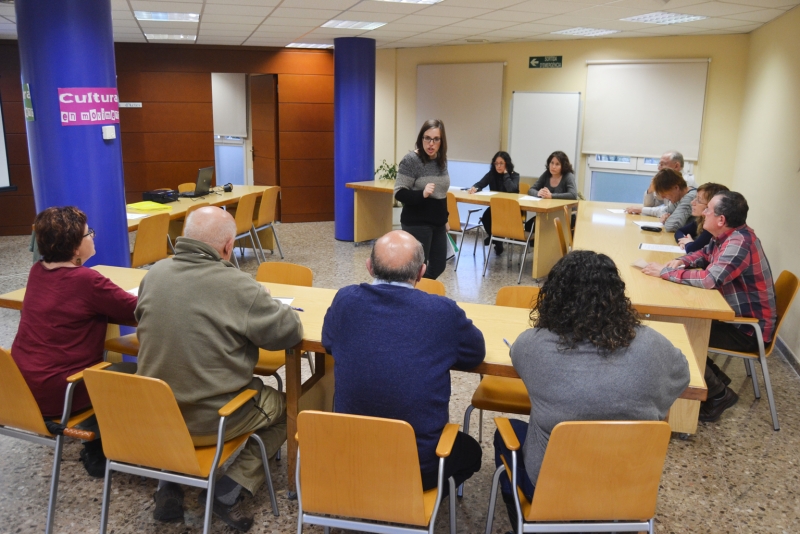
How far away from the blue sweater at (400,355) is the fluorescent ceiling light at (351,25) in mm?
5356

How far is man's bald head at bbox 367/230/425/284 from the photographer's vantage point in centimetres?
222

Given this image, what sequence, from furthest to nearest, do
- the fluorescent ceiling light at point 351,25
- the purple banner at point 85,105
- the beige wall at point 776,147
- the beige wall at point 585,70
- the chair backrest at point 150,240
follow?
1. the beige wall at point 585,70
2. the fluorescent ceiling light at point 351,25
3. the chair backrest at point 150,240
4. the beige wall at point 776,147
5. the purple banner at point 85,105

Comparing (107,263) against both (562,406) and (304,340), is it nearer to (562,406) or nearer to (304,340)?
(304,340)

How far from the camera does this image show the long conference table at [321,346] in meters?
2.45

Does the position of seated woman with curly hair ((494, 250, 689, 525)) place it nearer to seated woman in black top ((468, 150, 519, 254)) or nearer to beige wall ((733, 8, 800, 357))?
beige wall ((733, 8, 800, 357))

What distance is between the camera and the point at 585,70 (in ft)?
27.6

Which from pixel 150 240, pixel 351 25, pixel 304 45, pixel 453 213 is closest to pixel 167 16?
pixel 351 25

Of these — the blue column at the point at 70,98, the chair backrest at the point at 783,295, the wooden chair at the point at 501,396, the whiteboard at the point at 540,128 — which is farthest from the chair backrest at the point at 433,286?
the whiteboard at the point at 540,128

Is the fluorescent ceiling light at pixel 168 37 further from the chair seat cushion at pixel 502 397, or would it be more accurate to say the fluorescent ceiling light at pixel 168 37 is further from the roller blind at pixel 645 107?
the chair seat cushion at pixel 502 397

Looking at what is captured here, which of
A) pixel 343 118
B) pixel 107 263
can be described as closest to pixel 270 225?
pixel 343 118

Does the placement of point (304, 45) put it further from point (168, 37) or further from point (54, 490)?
point (54, 490)

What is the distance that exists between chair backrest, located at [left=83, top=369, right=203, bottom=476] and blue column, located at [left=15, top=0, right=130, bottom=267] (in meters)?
2.05

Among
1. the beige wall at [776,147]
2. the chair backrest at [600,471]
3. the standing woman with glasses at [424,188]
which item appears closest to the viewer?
the chair backrest at [600,471]

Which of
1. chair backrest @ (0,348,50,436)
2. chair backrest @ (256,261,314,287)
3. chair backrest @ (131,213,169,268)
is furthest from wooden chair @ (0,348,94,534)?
chair backrest @ (131,213,169,268)
